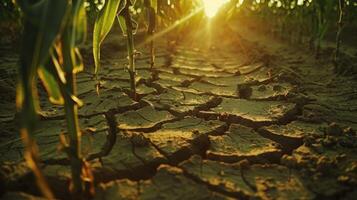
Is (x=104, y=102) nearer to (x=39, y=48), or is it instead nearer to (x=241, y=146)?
(x=241, y=146)

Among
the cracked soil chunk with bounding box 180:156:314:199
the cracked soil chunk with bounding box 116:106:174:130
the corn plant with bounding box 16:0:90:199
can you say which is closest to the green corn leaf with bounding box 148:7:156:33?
the cracked soil chunk with bounding box 116:106:174:130

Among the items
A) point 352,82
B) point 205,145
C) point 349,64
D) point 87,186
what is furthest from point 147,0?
point 349,64

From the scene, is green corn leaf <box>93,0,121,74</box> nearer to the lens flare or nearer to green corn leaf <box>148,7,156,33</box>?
green corn leaf <box>148,7,156,33</box>

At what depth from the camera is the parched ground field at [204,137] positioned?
1.31 meters

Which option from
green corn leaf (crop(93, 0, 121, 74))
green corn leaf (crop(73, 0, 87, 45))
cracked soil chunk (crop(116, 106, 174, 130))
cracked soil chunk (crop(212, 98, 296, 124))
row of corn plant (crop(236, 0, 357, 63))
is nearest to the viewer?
green corn leaf (crop(73, 0, 87, 45))

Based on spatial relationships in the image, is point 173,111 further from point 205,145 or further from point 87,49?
point 87,49

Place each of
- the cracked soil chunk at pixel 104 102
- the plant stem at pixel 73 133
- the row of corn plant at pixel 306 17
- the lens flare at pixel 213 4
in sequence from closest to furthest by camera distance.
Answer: the plant stem at pixel 73 133, the cracked soil chunk at pixel 104 102, the lens flare at pixel 213 4, the row of corn plant at pixel 306 17

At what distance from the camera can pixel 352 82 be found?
280 centimetres

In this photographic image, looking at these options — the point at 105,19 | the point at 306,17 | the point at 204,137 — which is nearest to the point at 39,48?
the point at 105,19

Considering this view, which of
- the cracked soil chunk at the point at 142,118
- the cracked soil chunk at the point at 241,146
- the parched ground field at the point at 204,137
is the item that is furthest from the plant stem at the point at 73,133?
the cracked soil chunk at the point at 142,118

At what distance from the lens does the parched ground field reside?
51.5 inches

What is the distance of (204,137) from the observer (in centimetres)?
168

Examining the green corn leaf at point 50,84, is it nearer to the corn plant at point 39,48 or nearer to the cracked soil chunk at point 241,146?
the corn plant at point 39,48

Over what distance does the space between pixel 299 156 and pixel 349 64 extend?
2180mm
